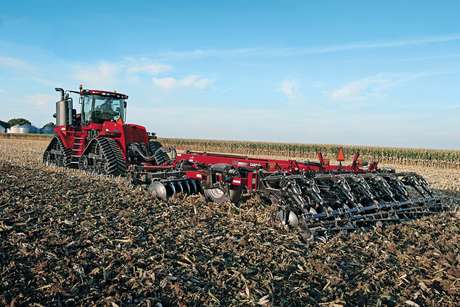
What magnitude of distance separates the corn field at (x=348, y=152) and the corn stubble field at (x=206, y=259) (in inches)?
918

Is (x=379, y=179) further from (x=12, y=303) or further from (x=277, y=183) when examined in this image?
(x=12, y=303)

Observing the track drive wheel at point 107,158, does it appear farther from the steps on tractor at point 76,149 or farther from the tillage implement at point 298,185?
the steps on tractor at point 76,149

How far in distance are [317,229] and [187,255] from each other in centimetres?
192

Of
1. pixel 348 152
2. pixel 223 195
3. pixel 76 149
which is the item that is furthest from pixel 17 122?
pixel 223 195

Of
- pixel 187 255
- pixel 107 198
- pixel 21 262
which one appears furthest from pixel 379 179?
pixel 21 262

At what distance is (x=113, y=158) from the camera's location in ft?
37.9

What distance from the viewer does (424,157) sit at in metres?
30.2

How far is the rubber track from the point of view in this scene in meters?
11.4

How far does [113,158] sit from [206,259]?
7666mm

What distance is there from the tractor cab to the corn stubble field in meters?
6.50

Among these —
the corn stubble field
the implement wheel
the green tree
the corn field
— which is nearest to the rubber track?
the corn stubble field

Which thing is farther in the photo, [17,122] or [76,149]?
[17,122]

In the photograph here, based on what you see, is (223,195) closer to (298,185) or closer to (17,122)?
(298,185)

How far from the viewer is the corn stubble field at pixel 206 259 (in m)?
3.72
